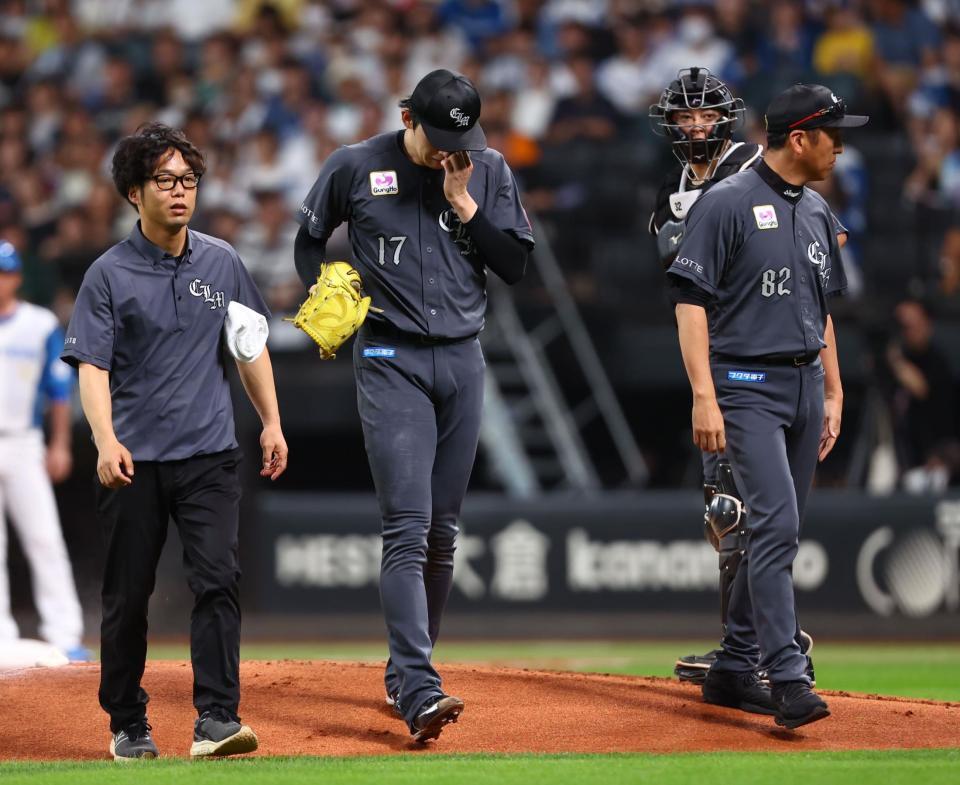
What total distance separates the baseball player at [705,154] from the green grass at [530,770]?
1.12m

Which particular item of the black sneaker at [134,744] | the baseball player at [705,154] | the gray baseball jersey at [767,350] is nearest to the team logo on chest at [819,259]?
the gray baseball jersey at [767,350]

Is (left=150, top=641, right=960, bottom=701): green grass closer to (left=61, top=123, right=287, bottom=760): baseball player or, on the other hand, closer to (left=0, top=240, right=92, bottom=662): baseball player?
(left=0, top=240, right=92, bottom=662): baseball player

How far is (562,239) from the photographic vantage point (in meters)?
15.7

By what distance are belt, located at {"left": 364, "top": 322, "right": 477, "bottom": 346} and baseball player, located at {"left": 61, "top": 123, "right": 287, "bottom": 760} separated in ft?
2.04

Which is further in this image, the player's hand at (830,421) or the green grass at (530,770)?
the player's hand at (830,421)

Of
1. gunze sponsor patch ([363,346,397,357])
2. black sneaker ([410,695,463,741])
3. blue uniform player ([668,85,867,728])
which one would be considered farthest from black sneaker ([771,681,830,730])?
gunze sponsor patch ([363,346,397,357])

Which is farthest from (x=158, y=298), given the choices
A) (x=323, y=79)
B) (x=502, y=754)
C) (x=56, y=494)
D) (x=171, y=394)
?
(x=323, y=79)

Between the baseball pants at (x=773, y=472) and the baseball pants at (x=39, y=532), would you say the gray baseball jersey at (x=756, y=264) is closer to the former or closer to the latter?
the baseball pants at (x=773, y=472)

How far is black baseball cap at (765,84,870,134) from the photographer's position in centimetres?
642

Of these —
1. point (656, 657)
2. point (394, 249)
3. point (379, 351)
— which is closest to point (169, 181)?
point (394, 249)

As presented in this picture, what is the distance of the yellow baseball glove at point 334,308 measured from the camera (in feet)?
20.6

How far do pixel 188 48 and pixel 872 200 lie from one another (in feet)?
26.8

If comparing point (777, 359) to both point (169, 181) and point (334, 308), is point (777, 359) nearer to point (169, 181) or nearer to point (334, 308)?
point (334, 308)

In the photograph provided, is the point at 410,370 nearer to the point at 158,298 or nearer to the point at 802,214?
the point at 158,298
